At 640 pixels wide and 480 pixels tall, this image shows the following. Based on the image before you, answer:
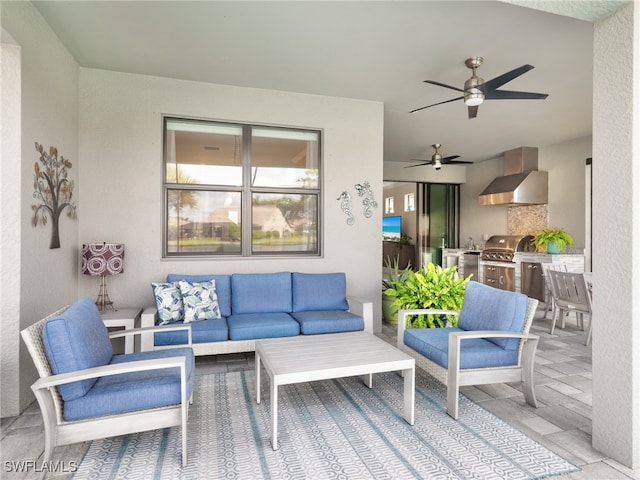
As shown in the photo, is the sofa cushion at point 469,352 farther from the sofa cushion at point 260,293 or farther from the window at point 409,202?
the window at point 409,202

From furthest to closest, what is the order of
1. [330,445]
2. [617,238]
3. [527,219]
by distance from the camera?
[527,219]
[330,445]
[617,238]

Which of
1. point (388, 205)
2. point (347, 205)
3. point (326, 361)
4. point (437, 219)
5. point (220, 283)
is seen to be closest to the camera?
point (326, 361)

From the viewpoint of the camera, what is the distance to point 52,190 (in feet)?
10.2

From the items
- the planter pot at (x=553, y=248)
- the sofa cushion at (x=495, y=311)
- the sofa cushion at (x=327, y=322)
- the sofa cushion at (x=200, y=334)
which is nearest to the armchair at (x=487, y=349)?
the sofa cushion at (x=495, y=311)

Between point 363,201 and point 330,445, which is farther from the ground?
point 363,201

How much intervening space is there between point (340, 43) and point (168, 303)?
112 inches

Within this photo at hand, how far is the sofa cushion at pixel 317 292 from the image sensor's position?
401 centimetres

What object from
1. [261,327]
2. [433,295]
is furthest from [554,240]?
[261,327]

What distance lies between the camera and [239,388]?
3.03m

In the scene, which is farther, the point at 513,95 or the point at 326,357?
the point at 513,95

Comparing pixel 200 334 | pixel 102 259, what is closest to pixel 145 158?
pixel 102 259

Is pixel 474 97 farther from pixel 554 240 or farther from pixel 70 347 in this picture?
pixel 554 240

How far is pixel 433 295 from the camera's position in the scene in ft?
13.1

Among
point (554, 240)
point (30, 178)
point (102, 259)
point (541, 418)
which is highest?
point (30, 178)
